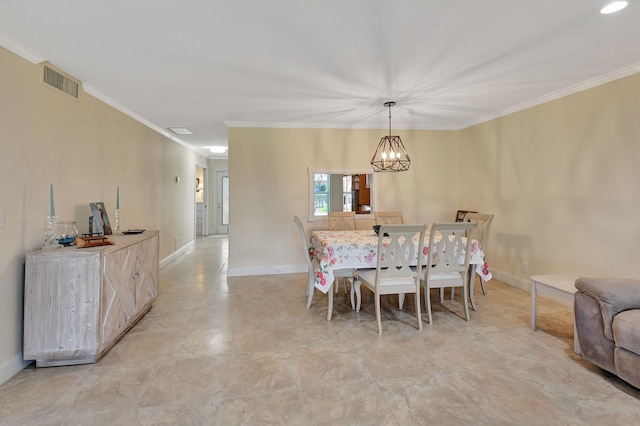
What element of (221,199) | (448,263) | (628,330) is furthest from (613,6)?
(221,199)

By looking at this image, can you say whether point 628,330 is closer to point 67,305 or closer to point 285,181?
point 67,305

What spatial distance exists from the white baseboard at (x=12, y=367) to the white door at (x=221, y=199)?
287 inches

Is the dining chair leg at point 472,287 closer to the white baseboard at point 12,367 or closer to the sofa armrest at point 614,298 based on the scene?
the sofa armrest at point 614,298

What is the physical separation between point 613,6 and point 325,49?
1.77 meters

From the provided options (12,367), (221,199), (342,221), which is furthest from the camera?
(221,199)

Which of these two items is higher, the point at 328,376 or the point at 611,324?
the point at 611,324

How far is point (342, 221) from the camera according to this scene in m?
4.48

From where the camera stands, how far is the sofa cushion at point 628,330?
1847 mm

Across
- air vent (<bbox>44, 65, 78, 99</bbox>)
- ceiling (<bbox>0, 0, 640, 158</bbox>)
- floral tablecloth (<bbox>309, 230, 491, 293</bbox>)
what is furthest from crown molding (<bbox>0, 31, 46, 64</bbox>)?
floral tablecloth (<bbox>309, 230, 491, 293</bbox>)

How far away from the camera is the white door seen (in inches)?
365

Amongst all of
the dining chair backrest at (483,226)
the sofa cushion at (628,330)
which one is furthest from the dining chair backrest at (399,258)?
the sofa cushion at (628,330)

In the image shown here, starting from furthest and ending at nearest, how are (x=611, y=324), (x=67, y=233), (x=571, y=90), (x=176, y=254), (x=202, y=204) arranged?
1. (x=202, y=204)
2. (x=176, y=254)
3. (x=571, y=90)
4. (x=67, y=233)
5. (x=611, y=324)

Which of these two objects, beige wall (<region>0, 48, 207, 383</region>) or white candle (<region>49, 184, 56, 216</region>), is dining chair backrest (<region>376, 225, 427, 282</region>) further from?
beige wall (<region>0, 48, 207, 383</region>)

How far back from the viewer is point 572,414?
5.71 ft
